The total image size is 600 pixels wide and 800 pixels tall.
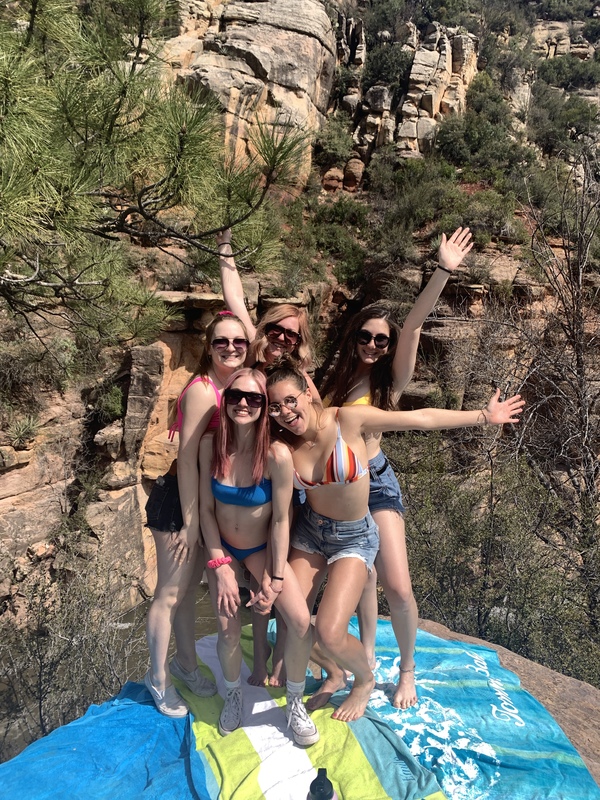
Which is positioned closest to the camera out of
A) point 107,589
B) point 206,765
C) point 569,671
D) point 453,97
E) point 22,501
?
point 206,765

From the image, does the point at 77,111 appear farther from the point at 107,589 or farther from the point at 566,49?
the point at 566,49

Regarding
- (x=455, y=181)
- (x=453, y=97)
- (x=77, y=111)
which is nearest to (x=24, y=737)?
(x=77, y=111)

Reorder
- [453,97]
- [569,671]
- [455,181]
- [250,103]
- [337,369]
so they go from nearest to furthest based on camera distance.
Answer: [337,369] → [569,671] → [250,103] → [455,181] → [453,97]

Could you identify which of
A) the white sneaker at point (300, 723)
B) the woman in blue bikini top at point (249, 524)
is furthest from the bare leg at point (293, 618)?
the white sneaker at point (300, 723)

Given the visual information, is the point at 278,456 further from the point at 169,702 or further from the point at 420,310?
the point at 169,702

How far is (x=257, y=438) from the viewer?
6.66 ft

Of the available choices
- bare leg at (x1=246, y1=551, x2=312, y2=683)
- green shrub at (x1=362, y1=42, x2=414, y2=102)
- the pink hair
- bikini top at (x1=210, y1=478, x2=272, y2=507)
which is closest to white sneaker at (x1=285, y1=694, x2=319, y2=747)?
bare leg at (x1=246, y1=551, x2=312, y2=683)

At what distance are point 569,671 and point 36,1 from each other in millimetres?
5255

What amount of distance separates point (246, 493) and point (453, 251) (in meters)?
1.37

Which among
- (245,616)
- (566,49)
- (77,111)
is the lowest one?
(245,616)

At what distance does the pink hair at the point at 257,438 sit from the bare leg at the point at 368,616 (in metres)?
0.81

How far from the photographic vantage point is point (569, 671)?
3977 mm

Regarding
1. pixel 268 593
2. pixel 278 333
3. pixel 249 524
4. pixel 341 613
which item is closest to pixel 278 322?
pixel 278 333

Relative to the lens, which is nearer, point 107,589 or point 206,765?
point 206,765
